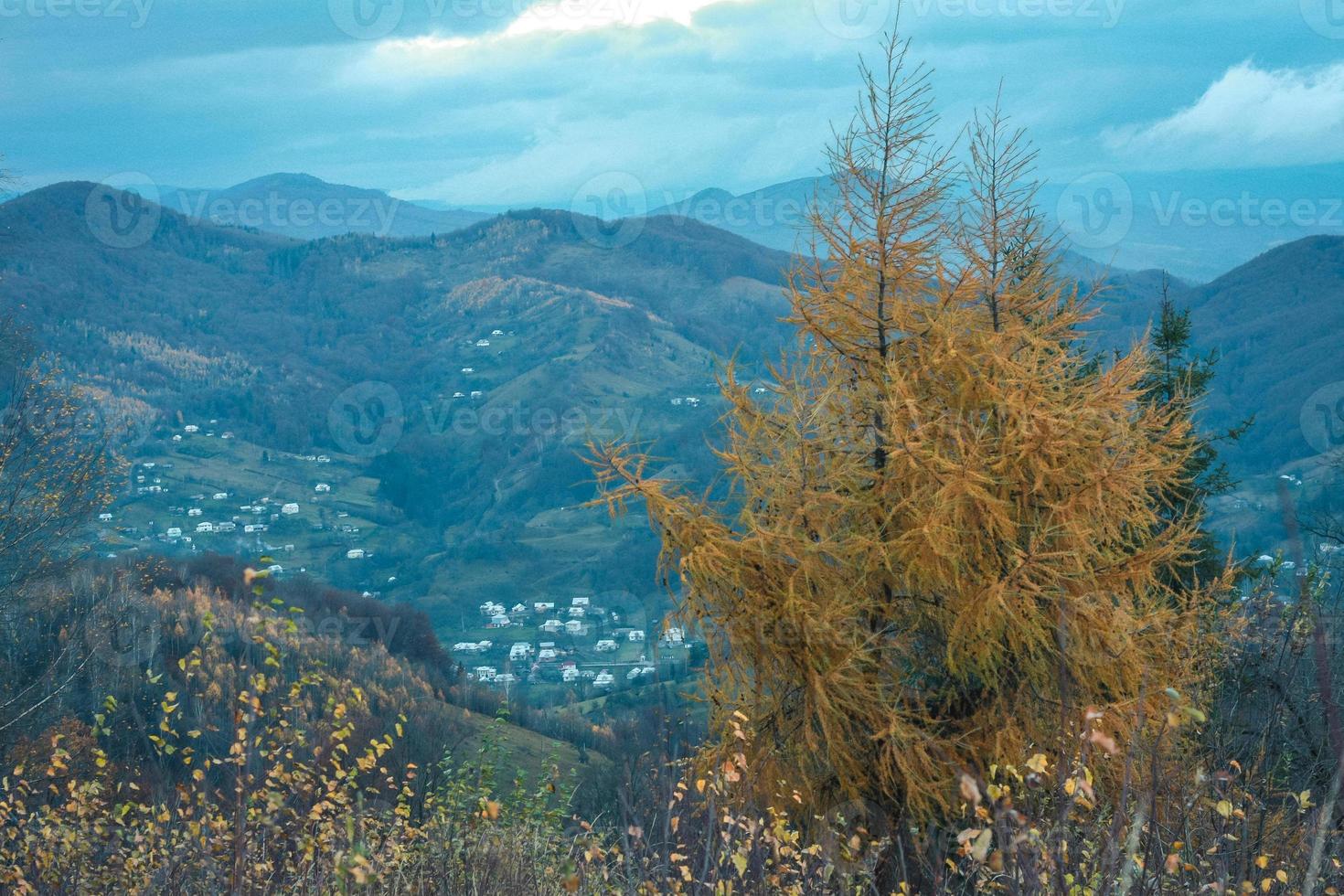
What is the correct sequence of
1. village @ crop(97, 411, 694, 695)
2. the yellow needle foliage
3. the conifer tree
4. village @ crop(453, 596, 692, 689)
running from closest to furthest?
the yellow needle foliage → the conifer tree → village @ crop(453, 596, 692, 689) → village @ crop(97, 411, 694, 695)

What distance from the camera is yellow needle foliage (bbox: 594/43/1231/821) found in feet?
26.4

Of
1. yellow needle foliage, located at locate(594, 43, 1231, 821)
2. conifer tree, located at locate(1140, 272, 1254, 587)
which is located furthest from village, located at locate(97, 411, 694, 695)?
yellow needle foliage, located at locate(594, 43, 1231, 821)

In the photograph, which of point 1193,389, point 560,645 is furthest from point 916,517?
point 560,645

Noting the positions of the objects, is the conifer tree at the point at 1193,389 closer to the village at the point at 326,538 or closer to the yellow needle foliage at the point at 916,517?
the yellow needle foliage at the point at 916,517

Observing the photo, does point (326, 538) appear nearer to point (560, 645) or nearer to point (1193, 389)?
point (560, 645)

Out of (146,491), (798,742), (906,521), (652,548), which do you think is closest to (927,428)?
(906,521)

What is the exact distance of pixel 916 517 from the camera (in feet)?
26.0

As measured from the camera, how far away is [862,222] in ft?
29.8

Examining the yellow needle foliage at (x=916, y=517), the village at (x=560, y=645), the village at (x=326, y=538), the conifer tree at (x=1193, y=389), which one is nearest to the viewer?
the yellow needle foliage at (x=916, y=517)

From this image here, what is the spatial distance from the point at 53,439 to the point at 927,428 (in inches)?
545

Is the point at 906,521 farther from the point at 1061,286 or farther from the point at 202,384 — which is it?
the point at 202,384

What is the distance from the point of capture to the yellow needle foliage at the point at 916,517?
317 inches

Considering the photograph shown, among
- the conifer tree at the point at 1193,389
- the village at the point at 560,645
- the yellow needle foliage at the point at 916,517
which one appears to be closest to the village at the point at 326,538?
the village at the point at 560,645

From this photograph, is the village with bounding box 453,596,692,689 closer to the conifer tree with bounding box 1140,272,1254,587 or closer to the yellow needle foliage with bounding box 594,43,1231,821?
the conifer tree with bounding box 1140,272,1254,587
